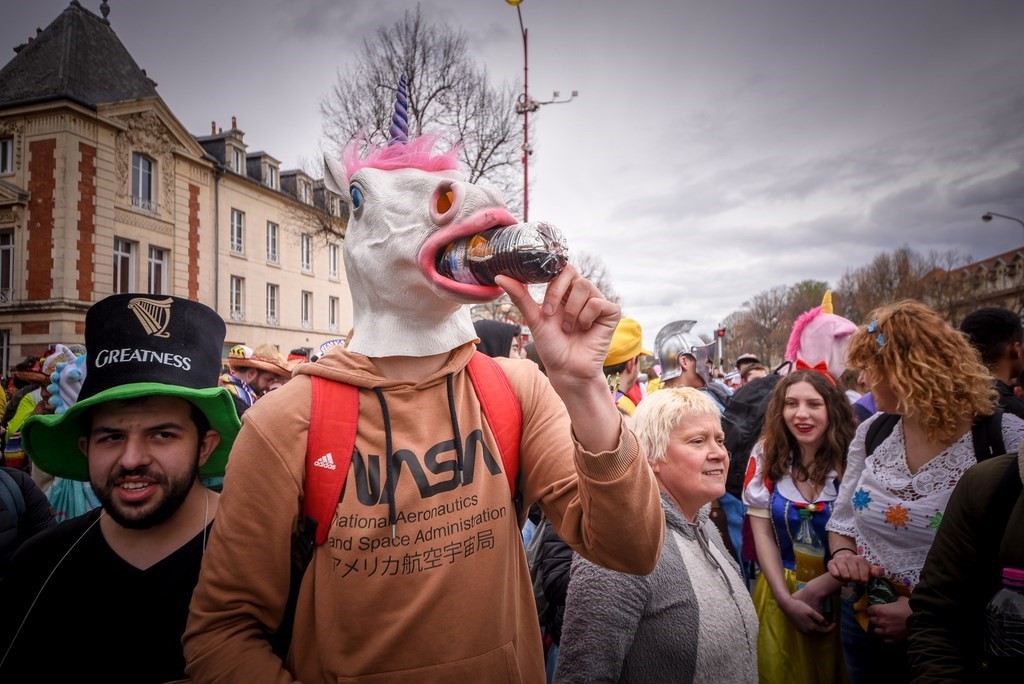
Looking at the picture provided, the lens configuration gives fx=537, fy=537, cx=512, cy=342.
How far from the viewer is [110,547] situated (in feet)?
5.49

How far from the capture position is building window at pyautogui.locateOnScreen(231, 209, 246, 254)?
20344 millimetres

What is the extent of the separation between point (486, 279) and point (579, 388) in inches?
13.0

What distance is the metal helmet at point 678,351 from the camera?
4906 millimetres

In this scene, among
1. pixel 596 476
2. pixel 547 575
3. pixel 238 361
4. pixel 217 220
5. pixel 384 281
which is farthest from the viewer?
pixel 217 220

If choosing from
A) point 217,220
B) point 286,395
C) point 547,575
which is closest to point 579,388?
point 286,395

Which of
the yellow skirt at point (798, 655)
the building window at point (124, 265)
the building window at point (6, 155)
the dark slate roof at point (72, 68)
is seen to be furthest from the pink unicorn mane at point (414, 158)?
the building window at point (6, 155)

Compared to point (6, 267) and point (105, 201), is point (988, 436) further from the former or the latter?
point (6, 267)

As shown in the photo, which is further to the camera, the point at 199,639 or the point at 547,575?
the point at 547,575

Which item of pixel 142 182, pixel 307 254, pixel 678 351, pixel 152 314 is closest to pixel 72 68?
pixel 142 182

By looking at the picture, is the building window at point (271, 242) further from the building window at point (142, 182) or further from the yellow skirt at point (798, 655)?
the yellow skirt at point (798, 655)

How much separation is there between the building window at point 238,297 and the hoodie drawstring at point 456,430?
21097 mm

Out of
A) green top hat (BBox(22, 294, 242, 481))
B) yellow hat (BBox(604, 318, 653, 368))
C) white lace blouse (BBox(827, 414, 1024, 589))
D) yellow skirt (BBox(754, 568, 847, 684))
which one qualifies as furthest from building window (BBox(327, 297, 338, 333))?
white lace blouse (BBox(827, 414, 1024, 589))

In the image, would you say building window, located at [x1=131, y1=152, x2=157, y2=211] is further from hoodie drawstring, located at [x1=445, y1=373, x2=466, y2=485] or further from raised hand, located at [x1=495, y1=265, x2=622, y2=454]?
raised hand, located at [x1=495, y1=265, x2=622, y2=454]

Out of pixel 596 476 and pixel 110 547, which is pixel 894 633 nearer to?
pixel 596 476
